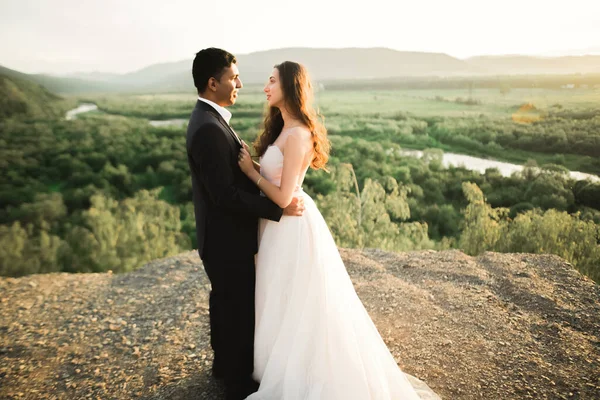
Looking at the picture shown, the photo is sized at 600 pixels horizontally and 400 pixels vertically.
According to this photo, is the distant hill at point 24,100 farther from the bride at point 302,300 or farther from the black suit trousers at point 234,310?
the bride at point 302,300

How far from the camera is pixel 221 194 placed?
2.37 metres

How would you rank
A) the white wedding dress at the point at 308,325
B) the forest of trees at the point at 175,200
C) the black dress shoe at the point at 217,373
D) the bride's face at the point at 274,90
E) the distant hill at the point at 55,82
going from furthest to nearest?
the distant hill at the point at 55,82, the forest of trees at the point at 175,200, the black dress shoe at the point at 217,373, the bride's face at the point at 274,90, the white wedding dress at the point at 308,325

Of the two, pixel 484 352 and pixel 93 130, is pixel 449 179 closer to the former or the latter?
pixel 484 352

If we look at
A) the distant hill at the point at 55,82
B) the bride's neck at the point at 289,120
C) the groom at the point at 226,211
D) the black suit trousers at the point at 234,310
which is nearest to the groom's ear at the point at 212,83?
the groom at the point at 226,211

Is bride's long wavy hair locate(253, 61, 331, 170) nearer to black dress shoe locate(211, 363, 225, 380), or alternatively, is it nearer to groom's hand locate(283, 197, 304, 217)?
groom's hand locate(283, 197, 304, 217)

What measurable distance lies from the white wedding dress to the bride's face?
31 cm

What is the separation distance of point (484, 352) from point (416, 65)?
92776mm

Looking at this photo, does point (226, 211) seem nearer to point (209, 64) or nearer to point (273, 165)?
point (273, 165)

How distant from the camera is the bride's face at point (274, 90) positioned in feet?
A: 8.45

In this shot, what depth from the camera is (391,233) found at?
1109cm

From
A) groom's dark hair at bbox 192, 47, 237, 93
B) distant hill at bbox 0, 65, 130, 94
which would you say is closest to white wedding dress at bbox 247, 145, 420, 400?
groom's dark hair at bbox 192, 47, 237, 93

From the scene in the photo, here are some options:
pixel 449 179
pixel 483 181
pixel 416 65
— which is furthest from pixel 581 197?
pixel 416 65

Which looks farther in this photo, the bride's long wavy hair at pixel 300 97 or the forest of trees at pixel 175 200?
the forest of trees at pixel 175 200

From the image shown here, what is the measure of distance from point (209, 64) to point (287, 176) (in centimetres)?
89
